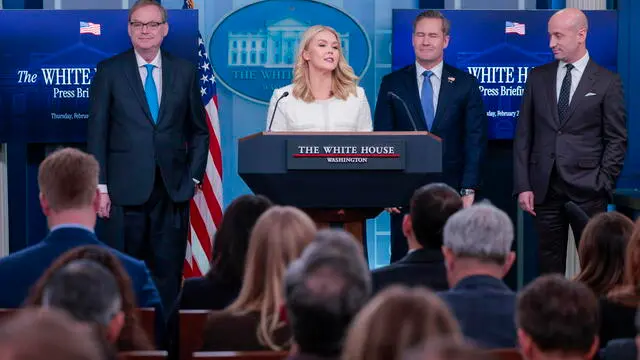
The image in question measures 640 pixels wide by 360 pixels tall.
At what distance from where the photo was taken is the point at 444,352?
4.82 feet

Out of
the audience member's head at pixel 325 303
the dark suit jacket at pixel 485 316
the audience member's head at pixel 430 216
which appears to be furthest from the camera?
the audience member's head at pixel 430 216

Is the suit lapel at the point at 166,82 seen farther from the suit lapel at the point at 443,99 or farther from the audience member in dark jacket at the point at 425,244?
the audience member in dark jacket at the point at 425,244

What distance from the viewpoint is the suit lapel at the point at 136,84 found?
20.5ft

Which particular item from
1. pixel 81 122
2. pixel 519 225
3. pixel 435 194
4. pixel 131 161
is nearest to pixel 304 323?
pixel 435 194

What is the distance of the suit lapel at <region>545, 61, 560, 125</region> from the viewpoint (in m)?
6.34

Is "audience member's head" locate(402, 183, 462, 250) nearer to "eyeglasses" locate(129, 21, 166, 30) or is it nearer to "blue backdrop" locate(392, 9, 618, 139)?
"eyeglasses" locate(129, 21, 166, 30)

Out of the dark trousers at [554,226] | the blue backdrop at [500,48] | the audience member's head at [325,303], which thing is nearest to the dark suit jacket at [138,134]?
the blue backdrop at [500,48]

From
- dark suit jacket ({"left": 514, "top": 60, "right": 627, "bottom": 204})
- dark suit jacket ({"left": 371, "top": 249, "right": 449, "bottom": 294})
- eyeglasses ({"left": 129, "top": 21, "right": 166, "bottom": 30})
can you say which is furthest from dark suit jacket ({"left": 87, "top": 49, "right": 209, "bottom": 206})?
dark suit jacket ({"left": 371, "top": 249, "right": 449, "bottom": 294})

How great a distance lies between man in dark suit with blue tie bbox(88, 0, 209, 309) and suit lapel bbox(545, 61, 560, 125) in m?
2.01

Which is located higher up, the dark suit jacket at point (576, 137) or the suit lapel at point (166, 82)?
the suit lapel at point (166, 82)

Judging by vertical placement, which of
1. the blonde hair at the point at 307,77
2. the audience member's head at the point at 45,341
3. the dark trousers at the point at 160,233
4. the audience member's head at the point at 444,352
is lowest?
the dark trousers at the point at 160,233

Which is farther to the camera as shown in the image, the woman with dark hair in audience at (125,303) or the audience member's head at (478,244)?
the audience member's head at (478,244)

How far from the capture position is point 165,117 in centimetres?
628

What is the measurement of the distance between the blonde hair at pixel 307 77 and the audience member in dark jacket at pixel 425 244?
6.18 feet
